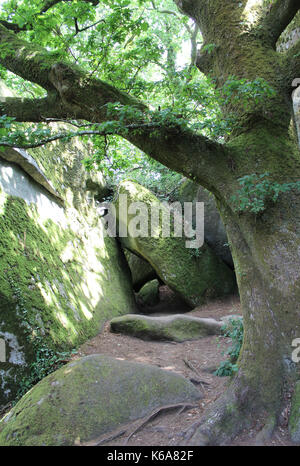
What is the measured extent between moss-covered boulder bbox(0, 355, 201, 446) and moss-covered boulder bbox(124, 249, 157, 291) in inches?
222

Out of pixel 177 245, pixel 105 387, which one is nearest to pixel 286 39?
pixel 177 245

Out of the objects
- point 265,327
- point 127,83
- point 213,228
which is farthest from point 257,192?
point 213,228

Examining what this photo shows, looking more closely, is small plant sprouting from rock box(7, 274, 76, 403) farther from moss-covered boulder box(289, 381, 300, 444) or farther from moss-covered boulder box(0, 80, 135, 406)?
moss-covered boulder box(289, 381, 300, 444)

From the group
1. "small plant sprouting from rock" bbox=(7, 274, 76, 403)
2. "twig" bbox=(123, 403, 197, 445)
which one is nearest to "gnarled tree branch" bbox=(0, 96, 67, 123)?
"small plant sprouting from rock" bbox=(7, 274, 76, 403)

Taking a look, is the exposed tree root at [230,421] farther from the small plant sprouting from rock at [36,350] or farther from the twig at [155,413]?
the small plant sprouting from rock at [36,350]

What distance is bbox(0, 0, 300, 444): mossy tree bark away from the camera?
3.01 meters

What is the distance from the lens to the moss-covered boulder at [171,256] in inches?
312

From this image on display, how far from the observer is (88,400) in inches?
125

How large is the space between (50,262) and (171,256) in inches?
130

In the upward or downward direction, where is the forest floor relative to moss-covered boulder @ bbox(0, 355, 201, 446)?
downward

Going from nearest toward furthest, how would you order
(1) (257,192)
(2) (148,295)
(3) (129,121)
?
(1) (257,192)
(3) (129,121)
(2) (148,295)

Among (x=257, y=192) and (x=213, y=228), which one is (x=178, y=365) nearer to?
(x=257, y=192)

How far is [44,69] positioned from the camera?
422 cm
